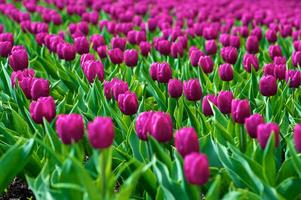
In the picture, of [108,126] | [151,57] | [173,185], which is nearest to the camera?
[108,126]

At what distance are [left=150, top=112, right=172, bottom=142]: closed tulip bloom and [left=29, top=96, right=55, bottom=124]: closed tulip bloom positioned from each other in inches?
20.5

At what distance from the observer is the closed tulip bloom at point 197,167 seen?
188cm

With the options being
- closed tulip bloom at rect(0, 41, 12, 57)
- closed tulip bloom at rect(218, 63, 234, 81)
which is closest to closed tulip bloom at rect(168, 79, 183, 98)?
closed tulip bloom at rect(218, 63, 234, 81)

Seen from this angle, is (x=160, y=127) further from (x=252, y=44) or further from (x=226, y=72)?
(x=252, y=44)

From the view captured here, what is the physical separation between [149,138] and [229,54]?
5.72 ft

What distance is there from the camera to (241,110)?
2.50 m

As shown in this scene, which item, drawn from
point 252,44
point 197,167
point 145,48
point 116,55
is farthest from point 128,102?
point 252,44

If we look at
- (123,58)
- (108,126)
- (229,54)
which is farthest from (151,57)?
(108,126)

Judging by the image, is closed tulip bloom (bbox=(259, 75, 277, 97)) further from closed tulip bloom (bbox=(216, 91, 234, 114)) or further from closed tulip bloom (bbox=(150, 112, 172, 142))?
closed tulip bloom (bbox=(150, 112, 172, 142))

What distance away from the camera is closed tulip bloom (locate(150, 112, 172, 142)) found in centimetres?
220

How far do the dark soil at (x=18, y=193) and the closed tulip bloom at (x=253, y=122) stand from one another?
3.75 ft

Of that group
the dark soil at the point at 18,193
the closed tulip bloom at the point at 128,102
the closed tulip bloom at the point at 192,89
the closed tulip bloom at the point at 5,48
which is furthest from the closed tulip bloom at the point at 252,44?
the dark soil at the point at 18,193

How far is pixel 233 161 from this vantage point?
2400mm

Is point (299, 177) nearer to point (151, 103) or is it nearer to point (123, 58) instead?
point (151, 103)
